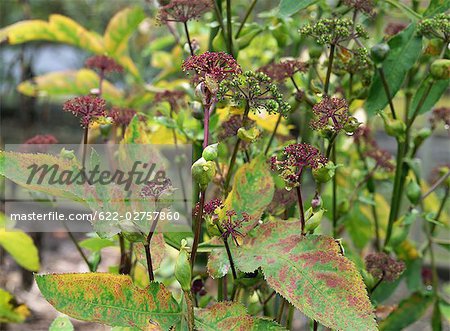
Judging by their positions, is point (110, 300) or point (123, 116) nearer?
point (110, 300)

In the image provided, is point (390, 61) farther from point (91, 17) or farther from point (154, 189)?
point (91, 17)

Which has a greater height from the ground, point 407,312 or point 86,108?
point 86,108

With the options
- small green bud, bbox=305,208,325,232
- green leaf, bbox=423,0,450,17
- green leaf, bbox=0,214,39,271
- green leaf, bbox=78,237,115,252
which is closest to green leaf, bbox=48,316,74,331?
green leaf, bbox=78,237,115,252

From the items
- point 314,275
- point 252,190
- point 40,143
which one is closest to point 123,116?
point 40,143

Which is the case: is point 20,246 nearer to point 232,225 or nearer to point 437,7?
point 232,225

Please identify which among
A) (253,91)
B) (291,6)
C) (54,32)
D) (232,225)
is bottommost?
(232,225)

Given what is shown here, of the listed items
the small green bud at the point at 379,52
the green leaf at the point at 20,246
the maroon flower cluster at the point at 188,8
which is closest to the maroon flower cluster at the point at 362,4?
the small green bud at the point at 379,52

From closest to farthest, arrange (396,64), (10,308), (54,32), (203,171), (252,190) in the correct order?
(203,171)
(252,190)
(396,64)
(10,308)
(54,32)

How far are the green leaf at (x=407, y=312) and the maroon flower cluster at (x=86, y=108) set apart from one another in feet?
1.43

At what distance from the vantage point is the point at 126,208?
52 cm

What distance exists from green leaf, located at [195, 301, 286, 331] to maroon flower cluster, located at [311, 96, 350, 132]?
0.15 m

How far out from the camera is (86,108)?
0.52 m

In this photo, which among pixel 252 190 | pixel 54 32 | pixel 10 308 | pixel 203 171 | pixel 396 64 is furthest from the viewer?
pixel 54 32

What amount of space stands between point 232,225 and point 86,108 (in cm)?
16
